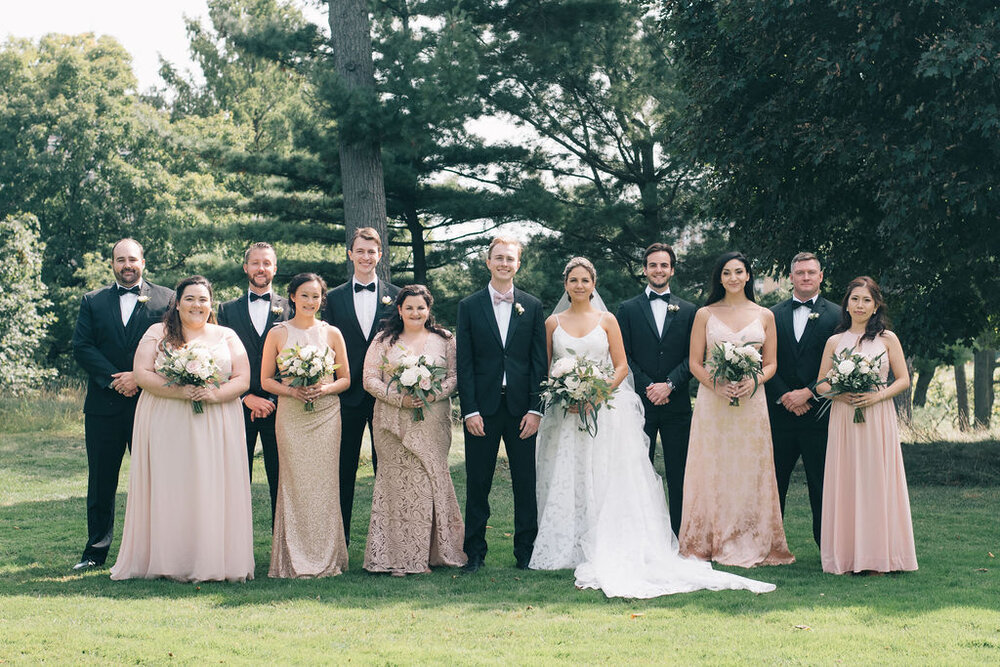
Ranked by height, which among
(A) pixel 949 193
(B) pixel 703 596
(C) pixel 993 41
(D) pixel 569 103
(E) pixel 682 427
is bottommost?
(B) pixel 703 596

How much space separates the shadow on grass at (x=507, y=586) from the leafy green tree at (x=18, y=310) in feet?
54.9

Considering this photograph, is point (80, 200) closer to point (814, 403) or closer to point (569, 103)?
point (569, 103)

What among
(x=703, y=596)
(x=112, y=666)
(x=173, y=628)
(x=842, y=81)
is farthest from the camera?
(x=842, y=81)

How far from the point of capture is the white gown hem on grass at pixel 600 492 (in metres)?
7.13

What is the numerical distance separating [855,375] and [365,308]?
3867 mm

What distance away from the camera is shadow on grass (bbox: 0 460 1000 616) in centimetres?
623

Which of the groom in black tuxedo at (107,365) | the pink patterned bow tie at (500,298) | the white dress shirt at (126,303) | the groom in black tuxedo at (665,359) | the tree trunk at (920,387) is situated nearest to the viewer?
the pink patterned bow tie at (500,298)

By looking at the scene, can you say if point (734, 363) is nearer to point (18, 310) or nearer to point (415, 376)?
point (415, 376)

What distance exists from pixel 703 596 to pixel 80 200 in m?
33.1

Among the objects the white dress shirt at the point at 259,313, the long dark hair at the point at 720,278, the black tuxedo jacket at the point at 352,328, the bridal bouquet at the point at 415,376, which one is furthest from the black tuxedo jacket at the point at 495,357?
the white dress shirt at the point at 259,313

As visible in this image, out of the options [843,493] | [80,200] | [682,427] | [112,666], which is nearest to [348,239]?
[682,427]

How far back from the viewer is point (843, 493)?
7.18 meters

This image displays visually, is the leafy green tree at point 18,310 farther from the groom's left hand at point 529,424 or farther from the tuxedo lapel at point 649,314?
the tuxedo lapel at point 649,314

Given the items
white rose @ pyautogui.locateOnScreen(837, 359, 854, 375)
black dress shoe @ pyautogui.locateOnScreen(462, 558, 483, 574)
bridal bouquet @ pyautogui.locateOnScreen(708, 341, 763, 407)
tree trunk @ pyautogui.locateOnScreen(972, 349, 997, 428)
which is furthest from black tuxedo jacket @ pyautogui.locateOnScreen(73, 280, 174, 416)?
tree trunk @ pyautogui.locateOnScreen(972, 349, 997, 428)
